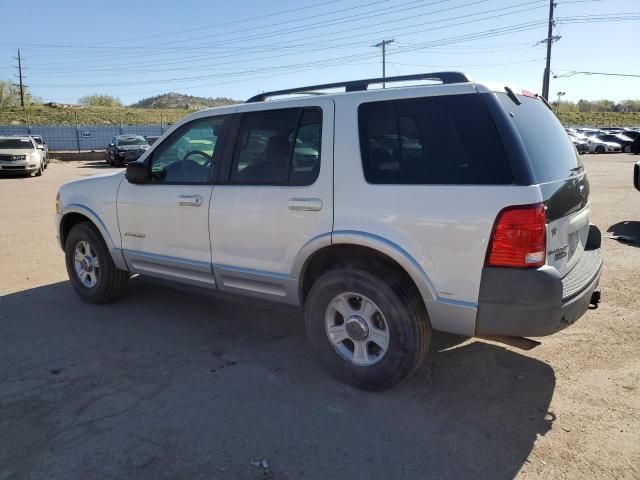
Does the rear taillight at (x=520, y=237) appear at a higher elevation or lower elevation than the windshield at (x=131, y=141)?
lower

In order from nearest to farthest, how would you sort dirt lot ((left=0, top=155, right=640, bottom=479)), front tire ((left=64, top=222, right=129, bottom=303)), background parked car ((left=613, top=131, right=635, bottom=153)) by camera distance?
dirt lot ((left=0, top=155, right=640, bottom=479)) → front tire ((left=64, top=222, right=129, bottom=303)) → background parked car ((left=613, top=131, right=635, bottom=153))

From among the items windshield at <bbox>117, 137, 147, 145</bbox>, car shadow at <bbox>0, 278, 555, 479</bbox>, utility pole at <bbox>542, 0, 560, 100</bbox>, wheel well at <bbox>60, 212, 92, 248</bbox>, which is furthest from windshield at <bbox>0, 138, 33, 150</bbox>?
utility pole at <bbox>542, 0, 560, 100</bbox>

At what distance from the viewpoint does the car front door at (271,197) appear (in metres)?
3.55

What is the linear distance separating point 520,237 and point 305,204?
1.43 meters

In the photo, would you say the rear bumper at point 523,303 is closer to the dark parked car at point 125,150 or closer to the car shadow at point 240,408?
the car shadow at point 240,408

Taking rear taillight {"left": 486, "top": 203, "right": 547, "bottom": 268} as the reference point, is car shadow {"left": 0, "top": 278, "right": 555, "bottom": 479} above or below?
below

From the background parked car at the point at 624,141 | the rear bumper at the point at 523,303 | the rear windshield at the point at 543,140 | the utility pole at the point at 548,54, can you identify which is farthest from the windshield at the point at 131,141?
the background parked car at the point at 624,141

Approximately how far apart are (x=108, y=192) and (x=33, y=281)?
211 centimetres

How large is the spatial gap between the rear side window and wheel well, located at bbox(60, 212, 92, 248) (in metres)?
3.38

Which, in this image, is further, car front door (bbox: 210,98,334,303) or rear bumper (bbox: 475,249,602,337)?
car front door (bbox: 210,98,334,303)

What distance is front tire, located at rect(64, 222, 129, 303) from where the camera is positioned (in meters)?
5.13

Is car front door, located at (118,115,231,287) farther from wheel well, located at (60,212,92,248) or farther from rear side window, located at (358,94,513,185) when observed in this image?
rear side window, located at (358,94,513,185)

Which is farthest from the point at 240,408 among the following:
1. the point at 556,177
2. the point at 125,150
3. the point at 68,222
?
the point at 125,150

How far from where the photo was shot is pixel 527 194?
2795mm
